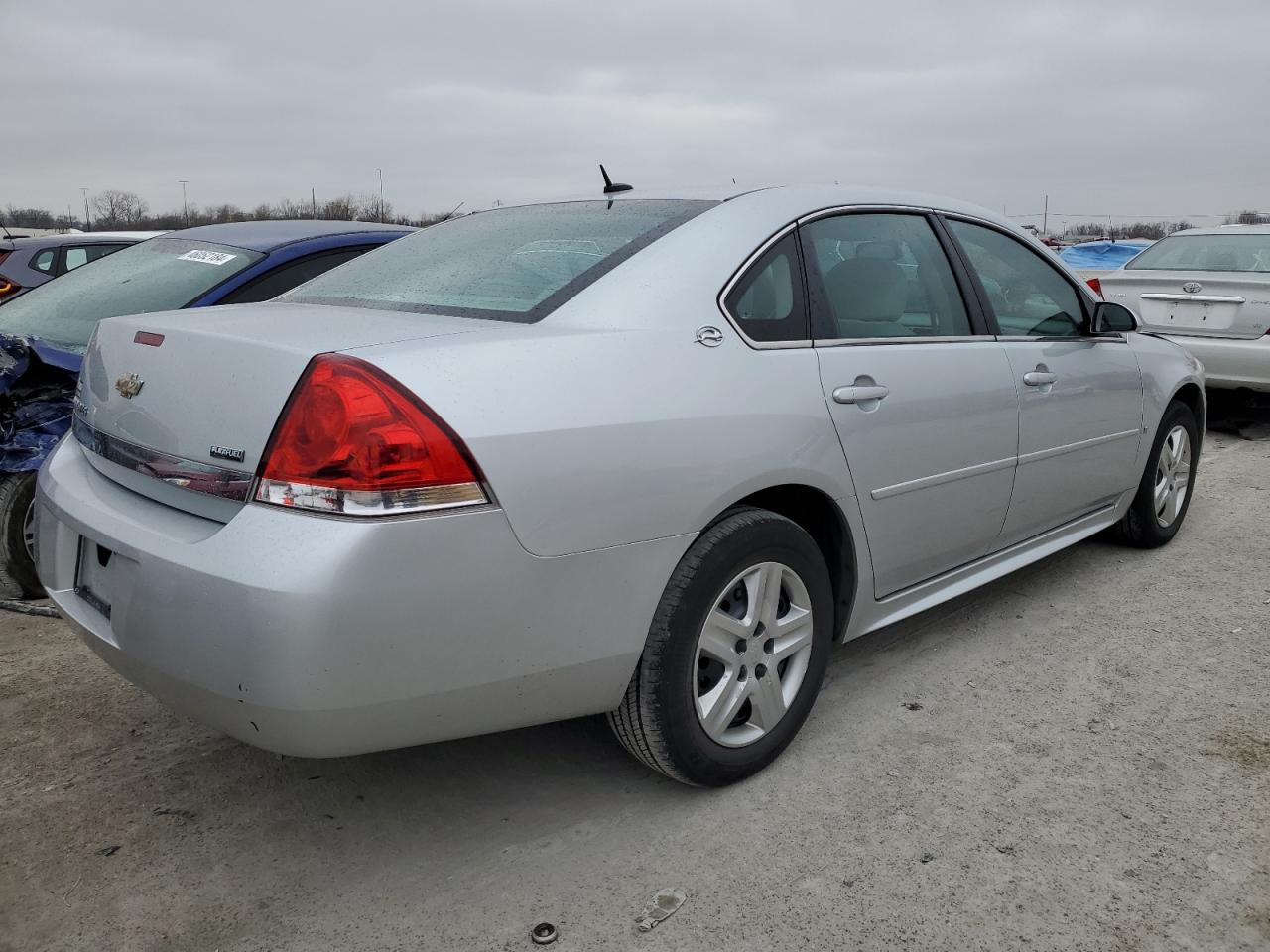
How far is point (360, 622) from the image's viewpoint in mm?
1827

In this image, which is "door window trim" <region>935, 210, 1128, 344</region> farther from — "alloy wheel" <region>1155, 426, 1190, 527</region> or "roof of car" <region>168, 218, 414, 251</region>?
"roof of car" <region>168, 218, 414, 251</region>

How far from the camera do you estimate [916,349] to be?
292 cm

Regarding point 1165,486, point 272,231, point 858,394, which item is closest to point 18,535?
point 272,231

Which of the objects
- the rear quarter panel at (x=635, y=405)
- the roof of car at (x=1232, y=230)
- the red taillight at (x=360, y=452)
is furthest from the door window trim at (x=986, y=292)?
the roof of car at (x=1232, y=230)

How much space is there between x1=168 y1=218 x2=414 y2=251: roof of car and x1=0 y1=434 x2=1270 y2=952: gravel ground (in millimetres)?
1967

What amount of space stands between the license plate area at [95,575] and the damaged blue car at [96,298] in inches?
71.9

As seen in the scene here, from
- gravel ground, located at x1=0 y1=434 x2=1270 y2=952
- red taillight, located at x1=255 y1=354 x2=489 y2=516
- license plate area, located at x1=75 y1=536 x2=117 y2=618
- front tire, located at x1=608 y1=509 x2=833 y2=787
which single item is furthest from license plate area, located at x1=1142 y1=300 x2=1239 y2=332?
license plate area, located at x1=75 y1=536 x2=117 y2=618

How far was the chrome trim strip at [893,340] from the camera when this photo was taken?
8.81 ft

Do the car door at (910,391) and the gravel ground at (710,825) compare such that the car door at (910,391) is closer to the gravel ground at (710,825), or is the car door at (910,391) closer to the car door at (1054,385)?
the car door at (1054,385)

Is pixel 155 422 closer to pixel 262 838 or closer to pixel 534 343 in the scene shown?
pixel 534 343

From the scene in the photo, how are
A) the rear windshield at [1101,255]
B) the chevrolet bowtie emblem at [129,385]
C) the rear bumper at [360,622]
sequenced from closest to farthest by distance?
the rear bumper at [360,622]
the chevrolet bowtie emblem at [129,385]
the rear windshield at [1101,255]

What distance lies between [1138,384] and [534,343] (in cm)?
287

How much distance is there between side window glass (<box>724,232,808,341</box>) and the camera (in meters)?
2.49

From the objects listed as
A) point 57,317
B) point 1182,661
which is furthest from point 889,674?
point 57,317
